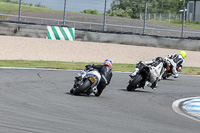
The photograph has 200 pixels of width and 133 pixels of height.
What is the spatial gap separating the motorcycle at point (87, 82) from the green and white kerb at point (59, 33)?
1306 cm

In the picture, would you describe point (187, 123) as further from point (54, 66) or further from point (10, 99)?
point (54, 66)

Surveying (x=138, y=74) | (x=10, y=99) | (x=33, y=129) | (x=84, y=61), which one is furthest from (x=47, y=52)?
(x=33, y=129)

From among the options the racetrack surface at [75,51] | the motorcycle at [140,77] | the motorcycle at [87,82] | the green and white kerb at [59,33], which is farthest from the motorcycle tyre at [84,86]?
the green and white kerb at [59,33]

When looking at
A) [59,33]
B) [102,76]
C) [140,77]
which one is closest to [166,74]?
[140,77]

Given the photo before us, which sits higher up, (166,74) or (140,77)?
(140,77)

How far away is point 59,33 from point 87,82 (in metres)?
13.4

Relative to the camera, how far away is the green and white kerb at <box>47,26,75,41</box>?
22.8 m

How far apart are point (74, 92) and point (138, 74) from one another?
2.64 meters

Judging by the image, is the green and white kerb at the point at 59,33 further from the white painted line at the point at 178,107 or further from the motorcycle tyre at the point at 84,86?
the motorcycle tyre at the point at 84,86

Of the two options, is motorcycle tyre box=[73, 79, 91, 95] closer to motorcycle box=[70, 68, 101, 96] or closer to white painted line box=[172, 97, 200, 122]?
motorcycle box=[70, 68, 101, 96]

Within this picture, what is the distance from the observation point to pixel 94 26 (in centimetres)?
2800

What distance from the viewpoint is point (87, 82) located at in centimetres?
982

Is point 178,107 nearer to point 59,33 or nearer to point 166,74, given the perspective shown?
point 166,74

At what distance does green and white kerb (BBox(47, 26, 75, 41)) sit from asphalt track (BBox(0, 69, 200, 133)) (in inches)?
397
